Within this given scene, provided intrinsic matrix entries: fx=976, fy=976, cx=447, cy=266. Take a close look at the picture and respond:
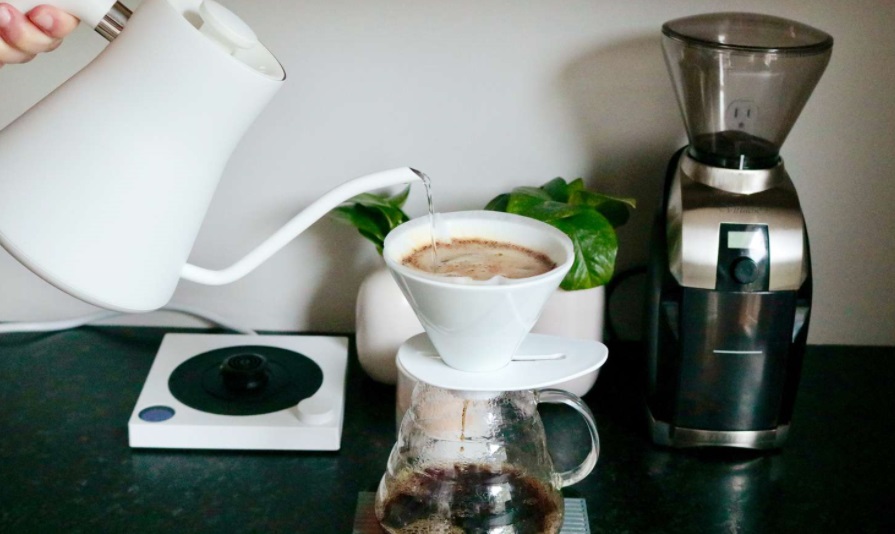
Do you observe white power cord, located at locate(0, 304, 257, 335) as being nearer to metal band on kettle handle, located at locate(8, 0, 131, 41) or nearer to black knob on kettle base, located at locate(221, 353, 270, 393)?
black knob on kettle base, located at locate(221, 353, 270, 393)

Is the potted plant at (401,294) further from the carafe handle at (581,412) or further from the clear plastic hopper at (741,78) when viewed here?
the carafe handle at (581,412)

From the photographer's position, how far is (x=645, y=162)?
128 centimetres

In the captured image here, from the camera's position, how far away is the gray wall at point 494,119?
121 centimetres

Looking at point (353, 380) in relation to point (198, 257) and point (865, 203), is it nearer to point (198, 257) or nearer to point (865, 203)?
point (198, 257)

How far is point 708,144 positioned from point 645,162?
174 mm

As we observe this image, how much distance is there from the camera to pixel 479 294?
0.76 metres

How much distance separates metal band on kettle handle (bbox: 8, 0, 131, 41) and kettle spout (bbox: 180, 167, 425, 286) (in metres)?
0.21

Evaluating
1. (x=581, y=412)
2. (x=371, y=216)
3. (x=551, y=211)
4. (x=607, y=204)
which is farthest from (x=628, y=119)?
(x=581, y=412)

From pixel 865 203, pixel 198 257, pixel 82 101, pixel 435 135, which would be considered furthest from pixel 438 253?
pixel 865 203

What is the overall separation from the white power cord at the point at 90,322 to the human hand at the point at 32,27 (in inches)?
22.9

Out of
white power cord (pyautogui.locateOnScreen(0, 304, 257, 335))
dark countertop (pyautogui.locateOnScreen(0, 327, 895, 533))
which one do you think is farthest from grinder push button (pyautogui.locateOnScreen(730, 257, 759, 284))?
white power cord (pyautogui.locateOnScreen(0, 304, 257, 335))

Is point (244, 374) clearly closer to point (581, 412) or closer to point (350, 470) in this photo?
point (350, 470)

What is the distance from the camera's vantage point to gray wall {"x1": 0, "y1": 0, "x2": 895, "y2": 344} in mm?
1215

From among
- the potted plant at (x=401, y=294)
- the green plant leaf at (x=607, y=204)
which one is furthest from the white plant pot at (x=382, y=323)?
the green plant leaf at (x=607, y=204)
